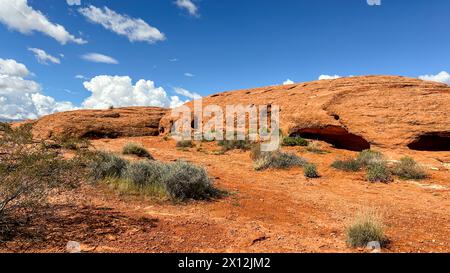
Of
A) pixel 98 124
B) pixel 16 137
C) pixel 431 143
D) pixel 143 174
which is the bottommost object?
pixel 143 174

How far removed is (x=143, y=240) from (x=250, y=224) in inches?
66.3

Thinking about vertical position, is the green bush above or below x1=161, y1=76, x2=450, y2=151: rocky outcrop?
below

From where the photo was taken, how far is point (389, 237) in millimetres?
4426

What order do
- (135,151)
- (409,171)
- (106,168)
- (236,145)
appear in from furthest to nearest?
(236,145) → (135,151) → (409,171) → (106,168)

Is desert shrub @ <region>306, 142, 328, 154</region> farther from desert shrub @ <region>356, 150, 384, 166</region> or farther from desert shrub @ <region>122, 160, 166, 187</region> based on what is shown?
desert shrub @ <region>122, 160, 166, 187</region>

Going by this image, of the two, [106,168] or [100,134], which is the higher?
[100,134]

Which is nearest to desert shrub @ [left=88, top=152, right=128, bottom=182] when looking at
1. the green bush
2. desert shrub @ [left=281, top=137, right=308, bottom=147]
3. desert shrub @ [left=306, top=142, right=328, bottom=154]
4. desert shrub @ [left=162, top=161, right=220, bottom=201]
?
the green bush

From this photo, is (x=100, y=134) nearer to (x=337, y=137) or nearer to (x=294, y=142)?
(x=294, y=142)

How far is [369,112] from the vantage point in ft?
47.0

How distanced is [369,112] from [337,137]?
219 centimetres

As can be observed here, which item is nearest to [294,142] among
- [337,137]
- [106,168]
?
[337,137]

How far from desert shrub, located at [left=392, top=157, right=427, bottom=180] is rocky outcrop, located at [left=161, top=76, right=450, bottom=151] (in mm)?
3197

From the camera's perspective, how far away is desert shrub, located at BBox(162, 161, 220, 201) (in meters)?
6.09

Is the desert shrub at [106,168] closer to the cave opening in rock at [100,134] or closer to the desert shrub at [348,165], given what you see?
the desert shrub at [348,165]
